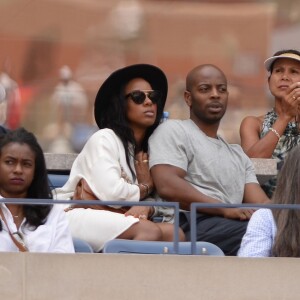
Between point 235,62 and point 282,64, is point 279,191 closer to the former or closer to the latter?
point 282,64

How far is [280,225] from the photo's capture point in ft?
28.3

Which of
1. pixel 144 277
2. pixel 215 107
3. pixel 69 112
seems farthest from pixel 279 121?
pixel 69 112

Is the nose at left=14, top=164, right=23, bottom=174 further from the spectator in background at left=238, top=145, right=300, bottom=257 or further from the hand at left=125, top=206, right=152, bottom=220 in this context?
the spectator in background at left=238, top=145, right=300, bottom=257

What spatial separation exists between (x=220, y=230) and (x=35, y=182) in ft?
3.39

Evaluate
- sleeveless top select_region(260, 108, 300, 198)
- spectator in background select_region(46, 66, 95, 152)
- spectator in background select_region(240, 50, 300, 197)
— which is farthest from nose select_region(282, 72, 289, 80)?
spectator in background select_region(46, 66, 95, 152)

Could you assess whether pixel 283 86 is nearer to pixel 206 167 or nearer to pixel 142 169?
pixel 206 167

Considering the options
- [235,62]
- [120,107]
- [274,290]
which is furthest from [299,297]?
[235,62]

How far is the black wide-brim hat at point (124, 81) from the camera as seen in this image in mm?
9977

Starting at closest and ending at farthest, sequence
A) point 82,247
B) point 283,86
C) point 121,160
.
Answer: point 82,247 < point 121,160 < point 283,86

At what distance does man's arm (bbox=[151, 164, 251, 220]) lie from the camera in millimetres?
9453

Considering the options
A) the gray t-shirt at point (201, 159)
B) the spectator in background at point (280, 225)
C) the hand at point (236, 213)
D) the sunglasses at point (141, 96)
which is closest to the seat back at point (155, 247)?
the spectator in background at point (280, 225)

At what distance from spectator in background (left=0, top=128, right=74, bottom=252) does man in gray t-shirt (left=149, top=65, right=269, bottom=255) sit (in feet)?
2.39

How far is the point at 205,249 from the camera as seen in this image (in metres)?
8.87

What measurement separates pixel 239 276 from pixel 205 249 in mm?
304
